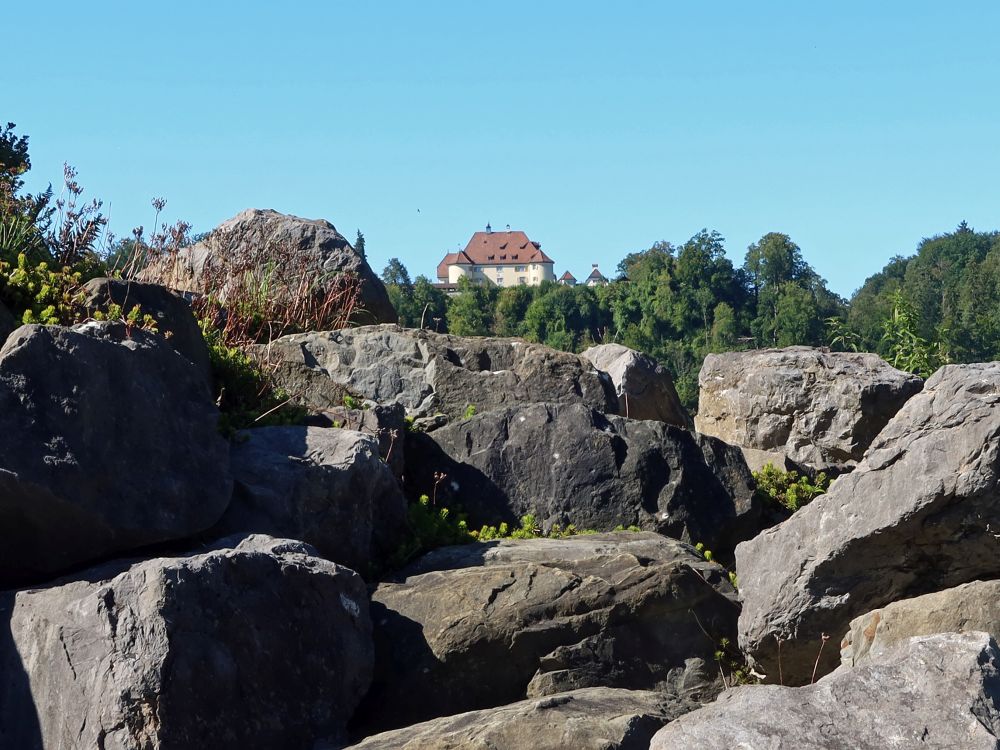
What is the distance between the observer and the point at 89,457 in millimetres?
5418

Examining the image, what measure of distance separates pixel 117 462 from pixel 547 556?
2221 mm

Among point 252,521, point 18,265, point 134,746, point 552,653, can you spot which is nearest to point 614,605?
point 552,653

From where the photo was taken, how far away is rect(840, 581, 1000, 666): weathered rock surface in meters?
5.29

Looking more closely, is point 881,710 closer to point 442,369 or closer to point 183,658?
point 183,658

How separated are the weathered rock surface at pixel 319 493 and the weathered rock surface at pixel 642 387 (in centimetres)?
386

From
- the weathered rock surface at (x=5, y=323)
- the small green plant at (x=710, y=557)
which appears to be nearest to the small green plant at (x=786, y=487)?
the small green plant at (x=710, y=557)

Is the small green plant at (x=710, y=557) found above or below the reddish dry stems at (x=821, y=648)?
above

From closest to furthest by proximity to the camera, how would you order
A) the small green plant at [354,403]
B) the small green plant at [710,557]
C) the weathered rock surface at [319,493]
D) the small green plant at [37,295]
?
the weathered rock surface at [319,493] → the small green plant at [710,557] → the small green plant at [37,295] → the small green plant at [354,403]

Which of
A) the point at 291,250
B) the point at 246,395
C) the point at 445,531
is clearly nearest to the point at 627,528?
the point at 445,531

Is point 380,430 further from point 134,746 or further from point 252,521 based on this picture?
point 134,746

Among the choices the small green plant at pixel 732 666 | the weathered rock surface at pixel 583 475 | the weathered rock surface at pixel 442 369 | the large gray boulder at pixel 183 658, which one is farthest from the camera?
the weathered rock surface at pixel 442 369

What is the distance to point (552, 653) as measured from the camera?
5777 millimetres

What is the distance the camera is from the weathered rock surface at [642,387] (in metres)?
10.7

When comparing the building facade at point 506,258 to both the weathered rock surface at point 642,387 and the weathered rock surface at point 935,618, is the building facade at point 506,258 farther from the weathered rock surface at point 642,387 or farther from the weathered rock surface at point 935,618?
the weathered rock surface at point 935,618
